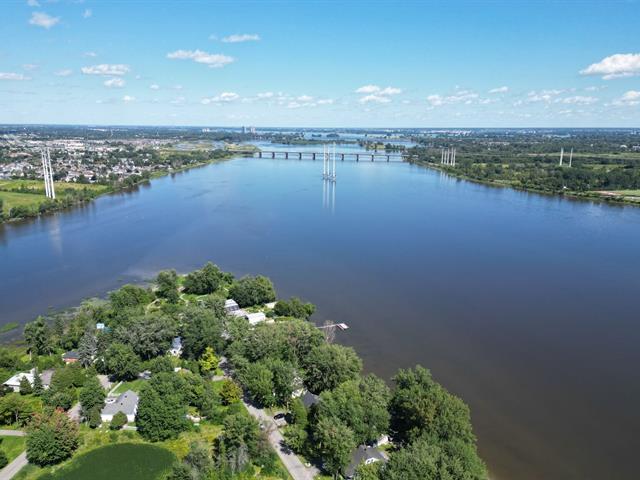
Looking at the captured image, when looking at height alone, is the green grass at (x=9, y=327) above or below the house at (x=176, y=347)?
below

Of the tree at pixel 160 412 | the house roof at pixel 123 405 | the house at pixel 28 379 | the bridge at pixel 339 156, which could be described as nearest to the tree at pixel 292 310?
the tree at pixel 160 412

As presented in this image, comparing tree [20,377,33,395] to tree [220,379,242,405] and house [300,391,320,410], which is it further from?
house [300,391,320,410]

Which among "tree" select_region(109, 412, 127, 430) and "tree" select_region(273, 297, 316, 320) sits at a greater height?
"tree" select_region(273, 297, 316, 320)

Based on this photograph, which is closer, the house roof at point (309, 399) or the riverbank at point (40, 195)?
the house roof at point (309, 399)

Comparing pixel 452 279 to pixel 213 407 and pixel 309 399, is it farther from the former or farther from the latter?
pixel 213 407

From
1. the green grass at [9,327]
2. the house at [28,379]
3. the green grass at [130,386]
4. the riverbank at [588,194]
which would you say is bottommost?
the green grass at [9,327]

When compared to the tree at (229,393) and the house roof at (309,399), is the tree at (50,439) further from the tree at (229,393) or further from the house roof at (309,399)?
the house roof at (309,399)

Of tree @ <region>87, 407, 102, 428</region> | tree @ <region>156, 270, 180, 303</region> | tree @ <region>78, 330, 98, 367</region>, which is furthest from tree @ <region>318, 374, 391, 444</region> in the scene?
tree @ <region>156, 270, 180, 303</region>
